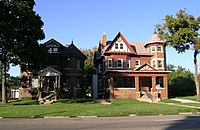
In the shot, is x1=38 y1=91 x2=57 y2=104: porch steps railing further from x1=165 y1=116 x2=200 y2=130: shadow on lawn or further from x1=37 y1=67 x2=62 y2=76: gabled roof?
x1=165 y1=116 x2=200 y2=130: shadow on lawn

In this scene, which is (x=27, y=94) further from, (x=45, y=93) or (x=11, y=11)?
(x=11, y=11)

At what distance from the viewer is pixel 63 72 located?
47.9 meters

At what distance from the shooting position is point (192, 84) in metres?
56.6

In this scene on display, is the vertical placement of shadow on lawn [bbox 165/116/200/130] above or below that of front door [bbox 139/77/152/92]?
below

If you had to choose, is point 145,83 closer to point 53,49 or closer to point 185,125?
point 53,49

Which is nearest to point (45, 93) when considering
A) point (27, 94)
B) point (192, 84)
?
point (27, 94)

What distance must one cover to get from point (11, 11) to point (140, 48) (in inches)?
987

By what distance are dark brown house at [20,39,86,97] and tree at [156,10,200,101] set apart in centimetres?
1491

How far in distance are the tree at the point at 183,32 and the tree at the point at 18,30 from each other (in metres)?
19.5

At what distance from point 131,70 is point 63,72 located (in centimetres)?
1130

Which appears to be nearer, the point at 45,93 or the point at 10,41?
the point at 10,41

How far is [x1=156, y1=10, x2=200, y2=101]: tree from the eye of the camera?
1657 inches

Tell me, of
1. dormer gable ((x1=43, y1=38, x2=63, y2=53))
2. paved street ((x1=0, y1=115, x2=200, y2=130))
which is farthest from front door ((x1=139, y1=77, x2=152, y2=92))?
paved street ((x1=0, y1=115, x2=200, y2=130))

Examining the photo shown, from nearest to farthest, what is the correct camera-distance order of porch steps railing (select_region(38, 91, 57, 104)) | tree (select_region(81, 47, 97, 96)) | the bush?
porch steps railing (select_region(38, 91, 57, 104)), the bush, tree (select_region(81, 47, 97, 96))
